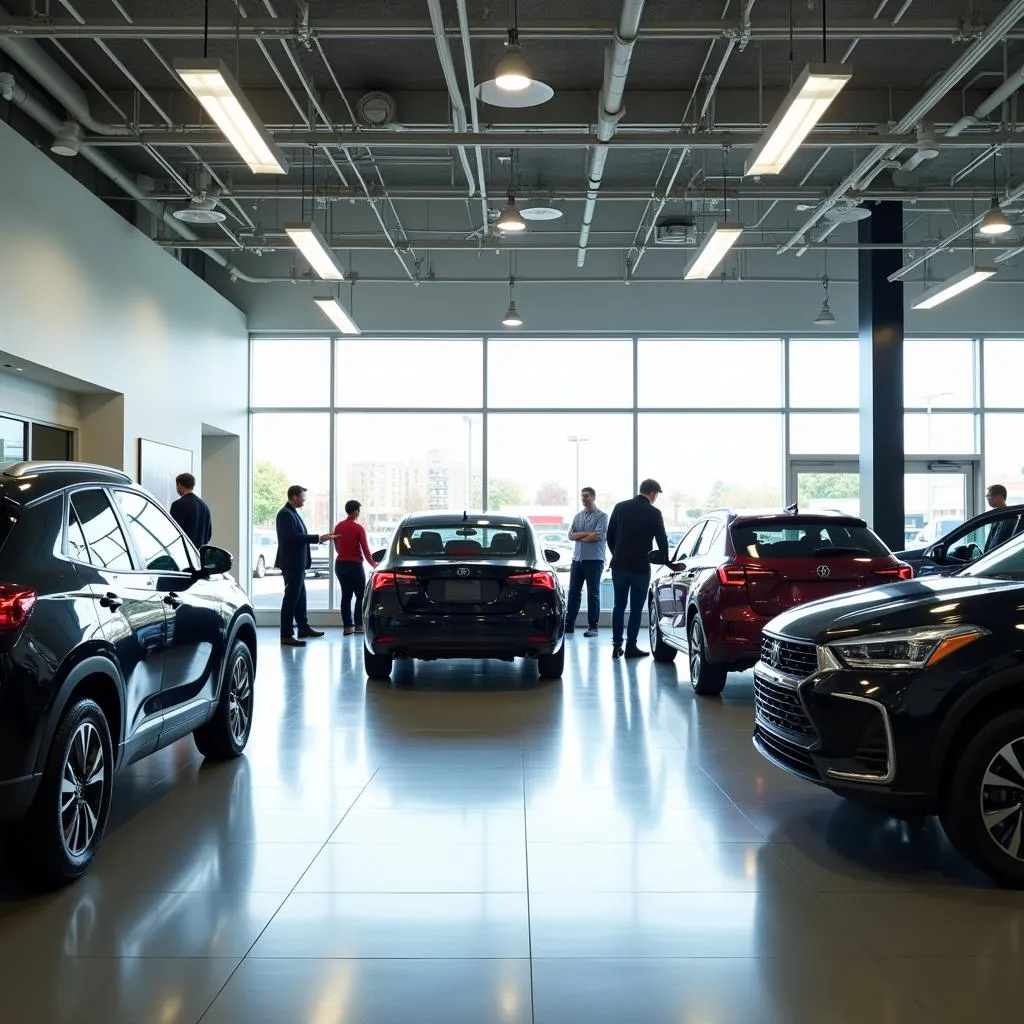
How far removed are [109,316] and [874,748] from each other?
9003 mm

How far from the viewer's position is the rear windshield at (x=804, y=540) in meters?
7.65

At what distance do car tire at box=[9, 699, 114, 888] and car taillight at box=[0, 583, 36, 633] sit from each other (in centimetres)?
44

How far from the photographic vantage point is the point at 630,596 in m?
11.2

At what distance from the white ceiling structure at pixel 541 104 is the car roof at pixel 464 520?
125 inches

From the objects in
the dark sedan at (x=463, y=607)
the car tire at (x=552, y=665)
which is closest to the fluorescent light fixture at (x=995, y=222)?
the dark sedan at (x=463, y=607)

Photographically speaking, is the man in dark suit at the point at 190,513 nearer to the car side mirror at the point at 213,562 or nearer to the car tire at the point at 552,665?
the car tire at the point at 552,665

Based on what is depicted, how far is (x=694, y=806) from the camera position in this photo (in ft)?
16.2

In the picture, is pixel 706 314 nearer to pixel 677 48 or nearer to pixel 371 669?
pixel 677 48

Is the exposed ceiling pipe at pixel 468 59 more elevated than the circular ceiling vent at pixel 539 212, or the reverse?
the exposed ceiling pipe at pixel 468 59

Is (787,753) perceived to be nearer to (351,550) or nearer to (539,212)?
(539,212)

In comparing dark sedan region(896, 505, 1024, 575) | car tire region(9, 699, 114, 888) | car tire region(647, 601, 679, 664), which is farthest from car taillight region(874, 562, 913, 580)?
car tire region(9, 699, 114, 888)

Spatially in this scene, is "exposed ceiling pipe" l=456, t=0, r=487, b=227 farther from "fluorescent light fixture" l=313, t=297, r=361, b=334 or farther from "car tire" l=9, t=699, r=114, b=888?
"car tire" l=9, t=699, r=114, b=888

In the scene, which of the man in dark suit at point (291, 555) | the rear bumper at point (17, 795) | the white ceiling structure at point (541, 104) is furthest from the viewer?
the man in dark suit at point (291, 555)

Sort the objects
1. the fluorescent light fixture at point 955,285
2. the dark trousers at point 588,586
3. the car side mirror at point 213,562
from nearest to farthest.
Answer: the car side mirror at point 213,562
the fluorescent light fixture at point 955,285
the dark trousers at point 588,586
